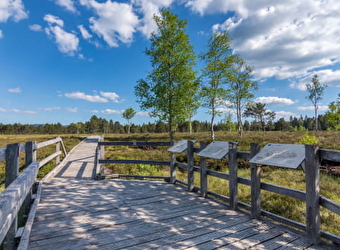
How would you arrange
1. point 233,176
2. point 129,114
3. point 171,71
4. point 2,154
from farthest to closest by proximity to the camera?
1. point 129,114
2. point 171,71
3. point 233,176
4. point 2,154

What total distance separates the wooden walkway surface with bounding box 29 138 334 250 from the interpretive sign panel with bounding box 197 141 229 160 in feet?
3.82

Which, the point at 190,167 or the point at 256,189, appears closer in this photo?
the point at 256,189

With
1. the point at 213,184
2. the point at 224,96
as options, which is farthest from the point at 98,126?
the point at 213,184

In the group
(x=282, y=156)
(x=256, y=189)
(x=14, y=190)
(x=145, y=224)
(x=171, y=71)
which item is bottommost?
(x=145, y=224)

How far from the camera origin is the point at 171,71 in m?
18.5

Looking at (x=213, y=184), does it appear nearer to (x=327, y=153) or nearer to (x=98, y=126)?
(x=327, y=153)

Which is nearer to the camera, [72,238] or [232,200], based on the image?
[72,238]

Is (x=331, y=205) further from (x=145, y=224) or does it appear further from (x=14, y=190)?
(x=14, y=190)

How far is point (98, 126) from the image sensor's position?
318ft

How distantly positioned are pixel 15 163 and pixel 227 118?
1391 inches

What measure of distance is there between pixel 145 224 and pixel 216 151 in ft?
7.65

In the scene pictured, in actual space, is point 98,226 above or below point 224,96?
below

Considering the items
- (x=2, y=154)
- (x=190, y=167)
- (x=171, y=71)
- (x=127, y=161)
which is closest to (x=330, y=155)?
(x=190, y=167)

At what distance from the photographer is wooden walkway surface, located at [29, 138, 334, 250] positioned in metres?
3.23
